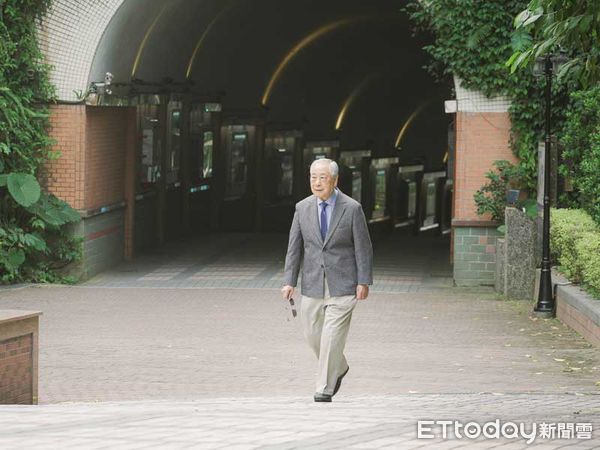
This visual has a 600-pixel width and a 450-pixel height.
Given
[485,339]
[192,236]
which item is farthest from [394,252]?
[485,339]

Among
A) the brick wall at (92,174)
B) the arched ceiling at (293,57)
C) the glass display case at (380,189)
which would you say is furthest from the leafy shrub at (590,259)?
the glass display case at (380,189)

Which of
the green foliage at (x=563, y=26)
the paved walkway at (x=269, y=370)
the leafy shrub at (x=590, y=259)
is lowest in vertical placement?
the paved walkway at (x=269, y=370)

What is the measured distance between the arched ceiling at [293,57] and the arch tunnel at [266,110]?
4cm

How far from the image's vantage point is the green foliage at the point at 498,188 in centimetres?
1995

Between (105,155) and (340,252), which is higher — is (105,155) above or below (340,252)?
above

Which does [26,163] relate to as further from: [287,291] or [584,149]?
[287,291]

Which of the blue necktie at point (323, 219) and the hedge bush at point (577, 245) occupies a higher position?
the blue necktie at point (323, 219)

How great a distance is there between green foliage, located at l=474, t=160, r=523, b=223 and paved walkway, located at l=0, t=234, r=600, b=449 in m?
1.16

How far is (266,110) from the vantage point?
32.7m

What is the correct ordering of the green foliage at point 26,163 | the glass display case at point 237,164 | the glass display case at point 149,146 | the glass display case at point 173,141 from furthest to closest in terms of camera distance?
the glass display case at point 237,164, the glass display case at point 173,141, the glass display case at point 149,146, the green foliage at point 26,163

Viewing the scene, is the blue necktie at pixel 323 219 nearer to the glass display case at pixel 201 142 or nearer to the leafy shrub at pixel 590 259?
the leafy shrub at pixel 590 259

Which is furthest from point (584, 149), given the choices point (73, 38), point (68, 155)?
point (73, 38)

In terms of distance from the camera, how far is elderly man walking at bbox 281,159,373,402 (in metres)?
10.6
